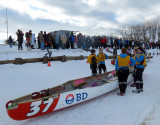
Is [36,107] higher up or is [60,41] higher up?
[60,41]

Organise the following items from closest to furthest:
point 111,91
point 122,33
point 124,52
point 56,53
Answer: point 124,52 → point 111,91 → point 56,53 → point 122,33

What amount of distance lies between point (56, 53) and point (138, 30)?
4853 centimetres

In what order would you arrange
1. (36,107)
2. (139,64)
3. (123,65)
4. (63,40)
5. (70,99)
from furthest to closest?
(63,40), (139,64), (123,65), (70,99), (36,107)

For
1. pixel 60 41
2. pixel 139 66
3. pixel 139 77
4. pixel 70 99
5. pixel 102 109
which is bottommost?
pixel 102 109

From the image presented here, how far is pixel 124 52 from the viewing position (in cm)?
514

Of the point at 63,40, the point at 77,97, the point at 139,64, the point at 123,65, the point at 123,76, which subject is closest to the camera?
the point at 77,97

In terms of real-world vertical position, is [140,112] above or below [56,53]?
below

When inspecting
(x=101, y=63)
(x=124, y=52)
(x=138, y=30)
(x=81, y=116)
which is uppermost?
(x=138, y=30)

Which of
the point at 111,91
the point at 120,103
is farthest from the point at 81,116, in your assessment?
the point at 111,91

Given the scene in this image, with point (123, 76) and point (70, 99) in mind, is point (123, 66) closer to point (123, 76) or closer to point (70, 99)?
point (123, 76)

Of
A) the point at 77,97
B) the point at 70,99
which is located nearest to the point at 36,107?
the point at 70,99

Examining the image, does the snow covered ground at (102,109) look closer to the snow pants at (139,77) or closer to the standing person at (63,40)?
the snow pants at (139,77)

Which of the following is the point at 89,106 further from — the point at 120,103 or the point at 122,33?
the point at 122,33

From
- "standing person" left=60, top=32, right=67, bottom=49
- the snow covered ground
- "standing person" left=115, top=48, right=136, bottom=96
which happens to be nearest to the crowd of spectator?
"standing person" left=60, top=32, right=67, bottom=49
